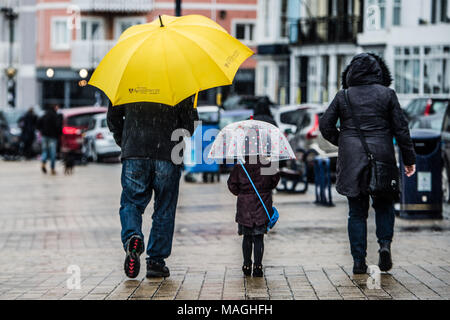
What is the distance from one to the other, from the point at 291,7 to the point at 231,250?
36.8 meters

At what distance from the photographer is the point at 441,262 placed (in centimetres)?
926

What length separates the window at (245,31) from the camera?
5197 cm

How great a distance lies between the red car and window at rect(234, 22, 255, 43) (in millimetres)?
20656

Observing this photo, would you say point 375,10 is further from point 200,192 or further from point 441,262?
point 200,192

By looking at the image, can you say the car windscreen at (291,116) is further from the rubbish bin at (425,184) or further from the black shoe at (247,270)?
the black shoe at (247,270)

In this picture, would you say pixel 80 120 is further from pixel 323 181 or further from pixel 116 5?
pixel 116 5

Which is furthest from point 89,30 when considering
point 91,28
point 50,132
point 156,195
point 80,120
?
point 156,195

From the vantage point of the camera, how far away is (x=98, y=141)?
3022 centimetres

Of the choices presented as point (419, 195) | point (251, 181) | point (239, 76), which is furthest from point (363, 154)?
point (239, 76)

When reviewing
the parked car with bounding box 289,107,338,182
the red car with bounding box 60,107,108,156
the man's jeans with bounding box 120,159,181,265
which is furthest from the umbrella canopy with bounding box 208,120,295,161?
the red car with bounding box 60,107,108,156

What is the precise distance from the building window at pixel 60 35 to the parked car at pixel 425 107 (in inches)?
1298

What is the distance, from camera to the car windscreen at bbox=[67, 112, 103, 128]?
31.3 meters

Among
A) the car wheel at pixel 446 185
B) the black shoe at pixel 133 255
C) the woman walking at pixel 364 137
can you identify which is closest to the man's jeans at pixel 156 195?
the black shoe at pixel 133 255

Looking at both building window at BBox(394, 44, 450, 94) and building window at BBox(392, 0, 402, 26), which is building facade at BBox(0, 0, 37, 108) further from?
building window at BBox(394, 44, 450, 94)
